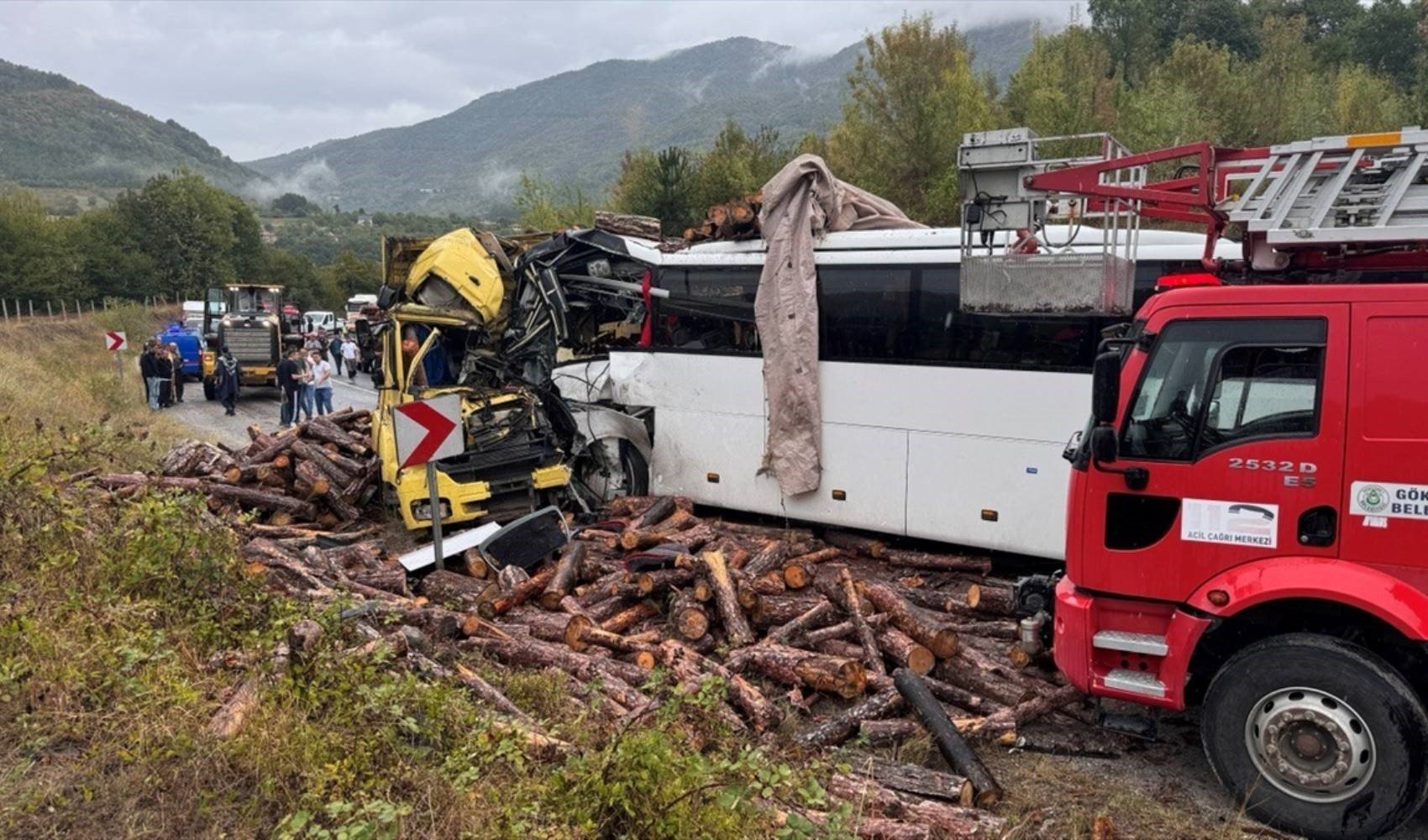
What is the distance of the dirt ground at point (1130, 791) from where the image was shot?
480cm

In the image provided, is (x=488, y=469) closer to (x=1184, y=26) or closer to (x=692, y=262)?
(x=692, y=262)

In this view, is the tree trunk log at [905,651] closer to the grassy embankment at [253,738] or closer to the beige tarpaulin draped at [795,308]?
the grassy embankment at [253,738]

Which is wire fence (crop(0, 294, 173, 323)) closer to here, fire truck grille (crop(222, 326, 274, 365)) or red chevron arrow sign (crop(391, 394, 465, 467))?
fire truck grille (crop(222, 326, 274, 365))

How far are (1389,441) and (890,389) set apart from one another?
4887 millimetres

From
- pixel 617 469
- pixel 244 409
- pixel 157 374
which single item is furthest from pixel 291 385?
pixel 617 469

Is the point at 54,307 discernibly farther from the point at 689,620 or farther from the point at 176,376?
the point at 689,620

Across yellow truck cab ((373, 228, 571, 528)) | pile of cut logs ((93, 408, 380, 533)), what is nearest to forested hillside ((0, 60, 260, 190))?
pile of cut logs ((93, 408, 380, 533))

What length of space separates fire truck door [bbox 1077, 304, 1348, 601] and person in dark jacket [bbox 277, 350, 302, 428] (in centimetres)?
1670

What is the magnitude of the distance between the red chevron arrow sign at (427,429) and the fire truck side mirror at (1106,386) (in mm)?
5334

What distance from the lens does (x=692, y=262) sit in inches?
418

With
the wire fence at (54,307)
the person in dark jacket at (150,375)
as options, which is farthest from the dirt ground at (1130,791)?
the wire fence at (54,307)

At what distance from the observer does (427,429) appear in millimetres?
8141

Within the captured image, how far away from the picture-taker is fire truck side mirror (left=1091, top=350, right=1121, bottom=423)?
5.03 m

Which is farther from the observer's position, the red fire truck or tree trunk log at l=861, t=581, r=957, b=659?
tree trunk log at l=861, t=581, r=957, b=659
